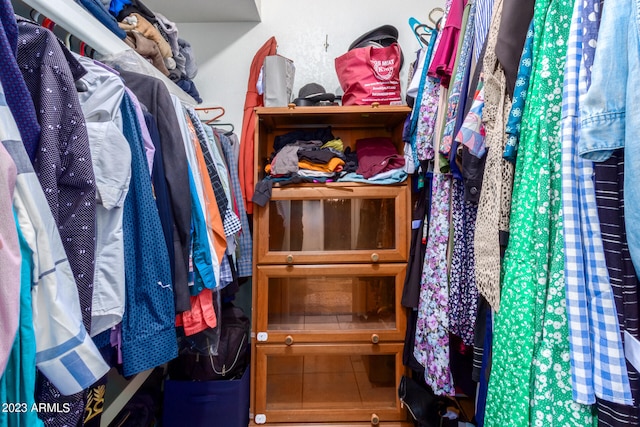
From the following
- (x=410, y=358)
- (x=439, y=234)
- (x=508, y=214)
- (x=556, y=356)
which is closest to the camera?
(x=556, y=356)

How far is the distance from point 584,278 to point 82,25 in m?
1.19

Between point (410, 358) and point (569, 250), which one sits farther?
point (410, 358)

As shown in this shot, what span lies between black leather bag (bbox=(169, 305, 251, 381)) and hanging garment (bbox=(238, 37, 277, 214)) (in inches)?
22.3

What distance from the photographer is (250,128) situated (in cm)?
160

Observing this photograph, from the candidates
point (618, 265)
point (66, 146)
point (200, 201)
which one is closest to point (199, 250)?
point (200, 201)

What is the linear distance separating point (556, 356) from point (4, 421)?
79 cm

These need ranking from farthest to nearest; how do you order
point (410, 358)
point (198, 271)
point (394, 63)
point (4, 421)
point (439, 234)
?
point (394, 63)
point (410, 358)
point (439, 234)
point (198, 271)
point (4, 421)

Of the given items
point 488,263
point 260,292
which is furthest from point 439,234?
point 260,292

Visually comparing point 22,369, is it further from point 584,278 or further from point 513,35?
point 513,35

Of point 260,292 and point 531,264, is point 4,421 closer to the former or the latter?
point 531,264

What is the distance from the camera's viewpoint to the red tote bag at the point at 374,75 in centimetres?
146

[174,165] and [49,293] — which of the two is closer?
[49,293]

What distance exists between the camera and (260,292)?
1352mm

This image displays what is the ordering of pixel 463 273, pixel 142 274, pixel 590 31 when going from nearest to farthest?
pixel 590 31
pixel 142 274
pixel 463 273
